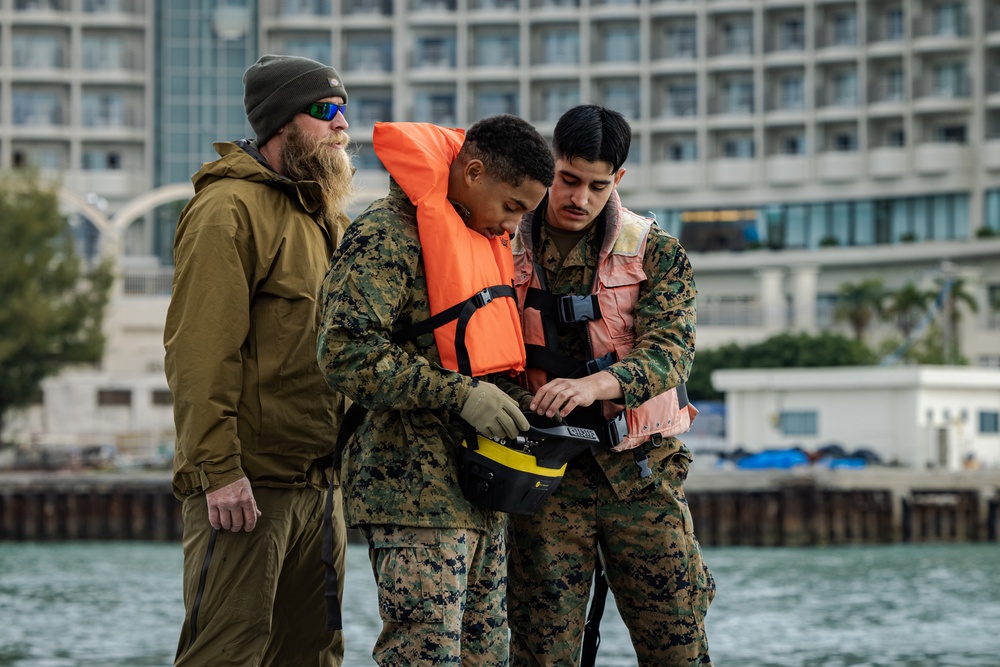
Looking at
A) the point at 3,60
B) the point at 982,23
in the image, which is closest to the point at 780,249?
the point at 982,23

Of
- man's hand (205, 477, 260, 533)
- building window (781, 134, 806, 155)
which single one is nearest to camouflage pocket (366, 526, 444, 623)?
man's hand (205, 477, 260, 533)

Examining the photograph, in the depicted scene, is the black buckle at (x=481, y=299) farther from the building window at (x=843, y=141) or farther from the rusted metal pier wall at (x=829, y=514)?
the building window at (x=843, y=141)

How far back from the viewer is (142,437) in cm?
6266

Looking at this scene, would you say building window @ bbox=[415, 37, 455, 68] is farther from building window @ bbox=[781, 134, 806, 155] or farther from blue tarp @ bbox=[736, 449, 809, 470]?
blue tarp @ bbox=[736, 449, 809, 470]

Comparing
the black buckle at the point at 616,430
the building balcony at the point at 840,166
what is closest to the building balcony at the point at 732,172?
the building balcony at the point at 840,166

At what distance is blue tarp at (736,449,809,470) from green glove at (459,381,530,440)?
4117 centimetres

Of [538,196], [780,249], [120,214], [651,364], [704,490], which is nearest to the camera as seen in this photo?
[538,196]

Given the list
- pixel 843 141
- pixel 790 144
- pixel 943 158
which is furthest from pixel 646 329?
pixel 790 144

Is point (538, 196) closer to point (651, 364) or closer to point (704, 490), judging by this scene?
point (651, 364)

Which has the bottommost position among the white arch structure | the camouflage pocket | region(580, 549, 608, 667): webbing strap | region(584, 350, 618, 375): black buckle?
region(580, 549, 608, 667): webbing strap

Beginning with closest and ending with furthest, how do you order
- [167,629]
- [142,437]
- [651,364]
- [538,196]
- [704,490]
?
[538,196] → [651,364] → [167,629] → [704,490] → [142,437]

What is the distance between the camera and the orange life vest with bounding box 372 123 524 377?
4953 mm

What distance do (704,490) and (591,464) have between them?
116 ft

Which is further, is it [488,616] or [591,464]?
[591,464]
